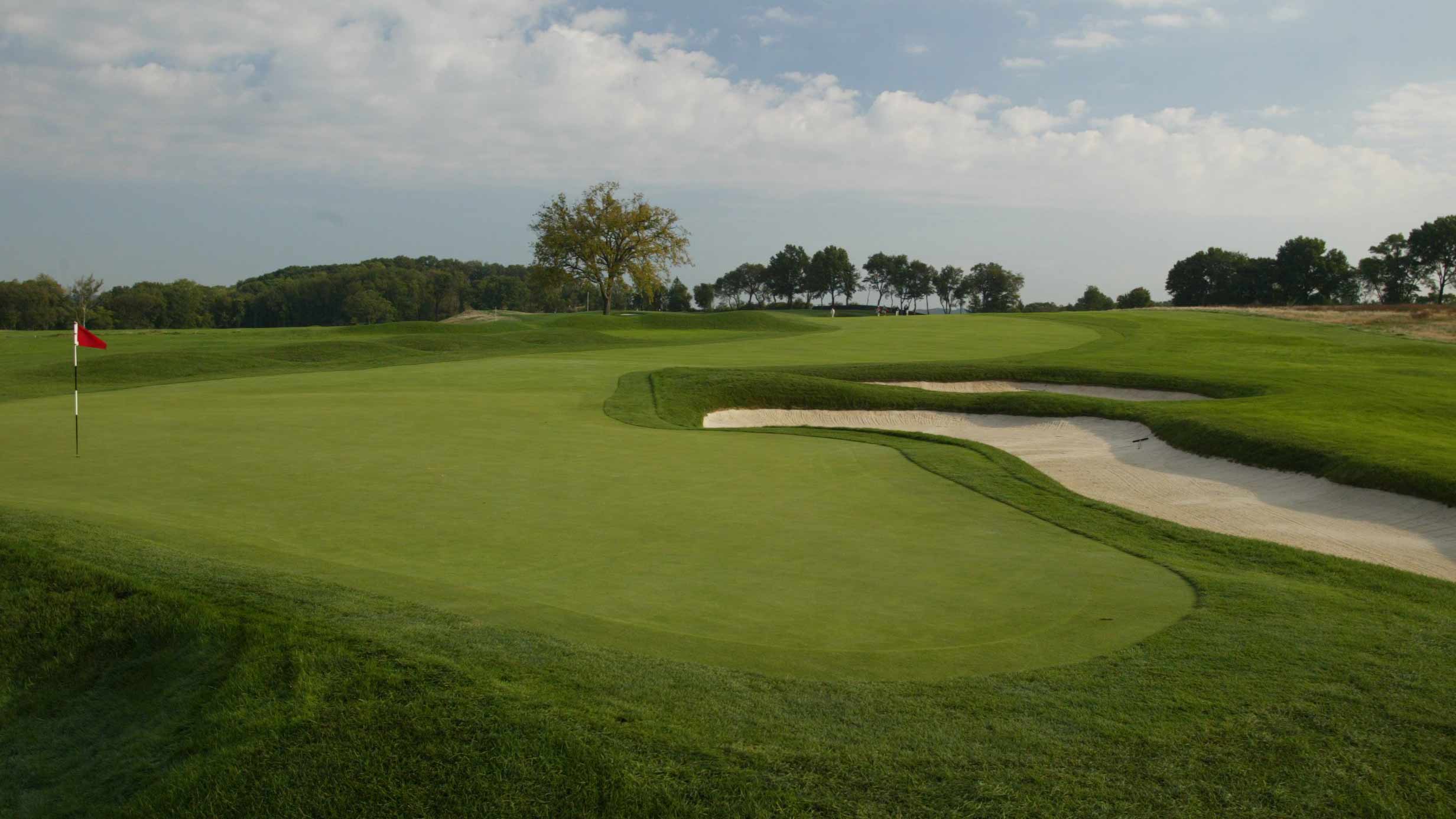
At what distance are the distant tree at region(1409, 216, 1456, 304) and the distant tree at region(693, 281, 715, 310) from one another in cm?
8990

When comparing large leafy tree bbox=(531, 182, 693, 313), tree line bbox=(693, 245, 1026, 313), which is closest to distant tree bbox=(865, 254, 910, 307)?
tree line bbox=(693, 245, 1026, 313)

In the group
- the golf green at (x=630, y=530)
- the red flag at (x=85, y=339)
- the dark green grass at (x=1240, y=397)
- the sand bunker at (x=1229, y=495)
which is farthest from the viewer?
the dark green grass at (x=1240, y=397)

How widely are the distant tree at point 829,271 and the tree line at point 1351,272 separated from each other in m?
45.7

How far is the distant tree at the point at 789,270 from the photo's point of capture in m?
126

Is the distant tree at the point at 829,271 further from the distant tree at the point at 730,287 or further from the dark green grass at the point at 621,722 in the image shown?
the dark green grass at the point at 621,722

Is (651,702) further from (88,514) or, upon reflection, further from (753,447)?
(753,447)

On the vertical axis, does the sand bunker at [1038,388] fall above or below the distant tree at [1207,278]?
below

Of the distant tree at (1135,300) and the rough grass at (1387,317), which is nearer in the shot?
the rough grass at (1387,317)

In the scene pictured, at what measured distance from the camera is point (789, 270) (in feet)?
413

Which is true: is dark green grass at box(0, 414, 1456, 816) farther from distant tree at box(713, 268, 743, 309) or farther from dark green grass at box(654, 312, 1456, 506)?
distant tree at box(713, 268, 743, 309)

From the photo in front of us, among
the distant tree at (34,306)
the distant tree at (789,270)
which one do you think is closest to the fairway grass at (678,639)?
the distant tree at (34,306)

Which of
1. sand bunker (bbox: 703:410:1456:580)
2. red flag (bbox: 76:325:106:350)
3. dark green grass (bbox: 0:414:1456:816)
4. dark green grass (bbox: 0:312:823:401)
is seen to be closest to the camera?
dark green grass (bbox: 0:414:1456:816)

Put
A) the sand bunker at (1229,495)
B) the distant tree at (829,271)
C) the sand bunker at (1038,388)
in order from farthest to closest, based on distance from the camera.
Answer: the distant tree at (829,271) < the sand bunker at (1038,388) < the sand bunker at (1229,495)

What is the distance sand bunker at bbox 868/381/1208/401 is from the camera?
84.8ft
